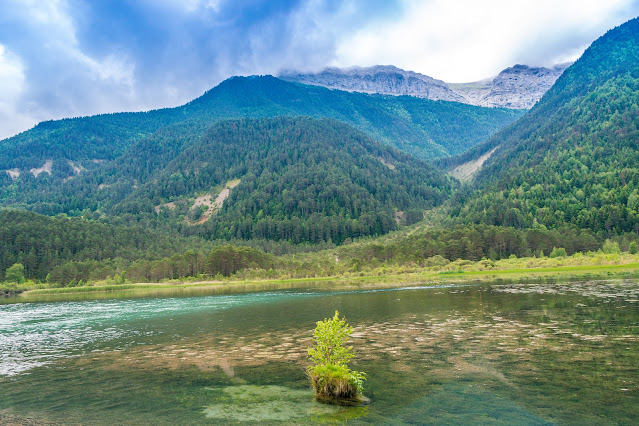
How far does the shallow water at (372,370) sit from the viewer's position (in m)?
19.6

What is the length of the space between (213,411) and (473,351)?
19292 millimetres

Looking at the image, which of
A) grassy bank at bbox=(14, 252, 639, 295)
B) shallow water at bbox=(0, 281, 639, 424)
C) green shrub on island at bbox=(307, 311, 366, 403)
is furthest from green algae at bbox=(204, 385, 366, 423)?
grassy bank at bbox=(14, 252, 639, 295)

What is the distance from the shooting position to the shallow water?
64.2ft

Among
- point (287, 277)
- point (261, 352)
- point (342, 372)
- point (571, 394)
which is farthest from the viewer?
point (287, 277)

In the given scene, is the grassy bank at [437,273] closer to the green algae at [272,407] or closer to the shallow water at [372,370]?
the shallow water at [372,370]

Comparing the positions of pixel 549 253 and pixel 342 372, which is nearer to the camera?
pixel 342 372

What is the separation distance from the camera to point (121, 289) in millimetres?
185500

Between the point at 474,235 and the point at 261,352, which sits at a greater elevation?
the point at 474,235

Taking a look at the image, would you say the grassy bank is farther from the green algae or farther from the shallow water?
the green algae

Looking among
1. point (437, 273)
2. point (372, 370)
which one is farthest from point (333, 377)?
point (437, 273)

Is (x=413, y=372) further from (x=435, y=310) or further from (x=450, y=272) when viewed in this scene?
(x=450, y=272)

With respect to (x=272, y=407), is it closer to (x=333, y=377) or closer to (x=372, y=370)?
(x=333, y=377)

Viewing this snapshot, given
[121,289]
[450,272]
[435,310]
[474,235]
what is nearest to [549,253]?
[474,235]

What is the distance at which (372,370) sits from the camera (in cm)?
2719
